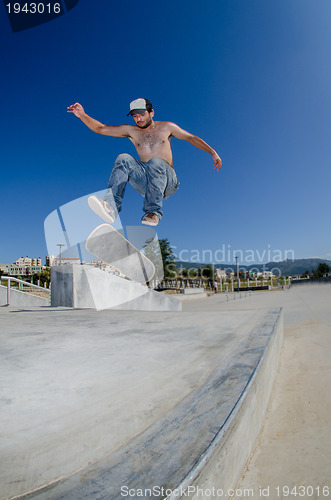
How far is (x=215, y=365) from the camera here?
207 cm

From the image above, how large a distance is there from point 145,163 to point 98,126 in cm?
189

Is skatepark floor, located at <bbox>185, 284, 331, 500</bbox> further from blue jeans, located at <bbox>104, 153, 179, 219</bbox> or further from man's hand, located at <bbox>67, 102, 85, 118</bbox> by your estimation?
man's hand, located at <bbox>67, 102, 85, 118</bbox>

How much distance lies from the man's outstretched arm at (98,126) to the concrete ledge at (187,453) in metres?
5.86

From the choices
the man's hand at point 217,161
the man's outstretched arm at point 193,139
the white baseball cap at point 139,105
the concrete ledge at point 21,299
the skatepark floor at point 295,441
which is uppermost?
the white baseball cap at point 139,105

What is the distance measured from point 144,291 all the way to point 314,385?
6.20 metres

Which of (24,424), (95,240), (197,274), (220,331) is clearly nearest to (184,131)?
(95,240)

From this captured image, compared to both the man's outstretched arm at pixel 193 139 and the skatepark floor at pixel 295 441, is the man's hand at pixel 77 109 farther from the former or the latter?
the skatepark floor at pixel 295 441

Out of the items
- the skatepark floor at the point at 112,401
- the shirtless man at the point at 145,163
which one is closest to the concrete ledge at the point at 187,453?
the skatepark floor at the point at 112,401

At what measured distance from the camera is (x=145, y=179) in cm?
544

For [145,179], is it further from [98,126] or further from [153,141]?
[98,126]

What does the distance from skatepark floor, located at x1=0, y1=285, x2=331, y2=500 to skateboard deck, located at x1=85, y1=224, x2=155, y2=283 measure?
8.83 feet

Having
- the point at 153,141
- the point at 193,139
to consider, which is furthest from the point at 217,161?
the point at 153,141

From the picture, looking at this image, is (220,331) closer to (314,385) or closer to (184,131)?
(314,385)

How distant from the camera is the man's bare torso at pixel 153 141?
19.2ft
